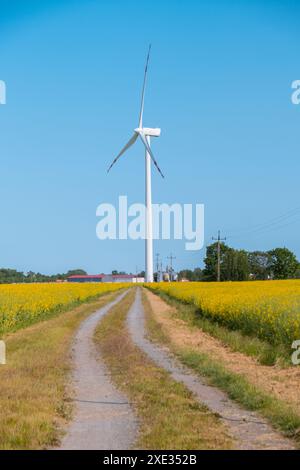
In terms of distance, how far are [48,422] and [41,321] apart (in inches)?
937

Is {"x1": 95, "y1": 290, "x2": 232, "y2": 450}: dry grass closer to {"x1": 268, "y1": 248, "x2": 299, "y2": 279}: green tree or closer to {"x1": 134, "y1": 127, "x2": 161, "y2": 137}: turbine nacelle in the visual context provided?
{"x1": 134, "y1": 127, "x2": 161, "y2": 137}: turbine nacelle

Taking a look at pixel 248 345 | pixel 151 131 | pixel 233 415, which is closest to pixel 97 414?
pixel 233 415

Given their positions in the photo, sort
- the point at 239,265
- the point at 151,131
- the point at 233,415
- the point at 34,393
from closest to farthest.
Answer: the point at 233,415 < the point at 34,393 < the point at 151,131 < the point at 239,265

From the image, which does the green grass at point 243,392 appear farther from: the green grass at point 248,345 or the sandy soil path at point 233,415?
the green grass at point 248,345

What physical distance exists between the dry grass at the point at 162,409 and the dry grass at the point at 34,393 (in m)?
1.40

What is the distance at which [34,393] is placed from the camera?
12242 mm

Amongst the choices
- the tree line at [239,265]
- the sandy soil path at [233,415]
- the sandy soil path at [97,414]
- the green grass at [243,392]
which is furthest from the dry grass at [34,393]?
the tree line at [239,265]

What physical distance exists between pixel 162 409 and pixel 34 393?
118 inches

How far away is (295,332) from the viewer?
17750 mm

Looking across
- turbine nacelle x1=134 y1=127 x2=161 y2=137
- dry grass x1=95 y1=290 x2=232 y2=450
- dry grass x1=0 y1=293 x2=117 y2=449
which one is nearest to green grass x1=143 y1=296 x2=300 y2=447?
dry grass x1=95 y1=290 x2=232 y2=450

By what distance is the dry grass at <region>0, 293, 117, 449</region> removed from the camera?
8.98 metres

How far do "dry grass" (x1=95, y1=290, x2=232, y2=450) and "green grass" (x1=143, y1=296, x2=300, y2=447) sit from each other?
0.99 meters

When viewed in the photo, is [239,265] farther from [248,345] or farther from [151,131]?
[248,345]

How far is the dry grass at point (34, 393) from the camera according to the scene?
898cm
